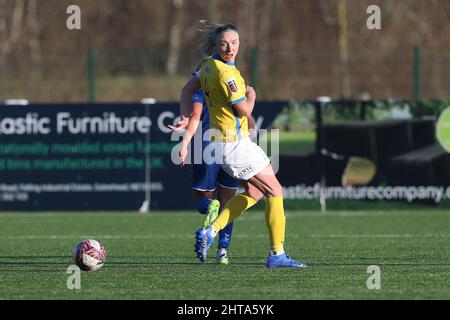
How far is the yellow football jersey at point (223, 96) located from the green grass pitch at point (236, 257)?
112 centimetres

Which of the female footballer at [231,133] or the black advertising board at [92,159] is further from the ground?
the female footballer at [231,133]

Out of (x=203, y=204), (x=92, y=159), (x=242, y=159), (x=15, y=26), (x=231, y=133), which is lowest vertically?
(x=92, y=159)

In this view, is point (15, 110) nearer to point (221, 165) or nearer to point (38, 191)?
point (38, 191)

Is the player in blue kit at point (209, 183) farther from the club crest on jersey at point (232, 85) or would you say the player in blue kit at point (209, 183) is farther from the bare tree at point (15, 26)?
the bare tree at point (15, 26)

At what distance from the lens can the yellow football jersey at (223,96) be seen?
30.2 ft

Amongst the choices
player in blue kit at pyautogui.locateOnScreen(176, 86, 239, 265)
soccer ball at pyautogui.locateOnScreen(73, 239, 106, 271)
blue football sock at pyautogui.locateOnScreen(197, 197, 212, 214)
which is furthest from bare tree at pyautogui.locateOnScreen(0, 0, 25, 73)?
soccer ball at pyautogui.locateOnScreen(73, 239, 106, 271)

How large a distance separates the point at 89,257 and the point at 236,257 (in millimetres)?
1772

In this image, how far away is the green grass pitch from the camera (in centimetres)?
798

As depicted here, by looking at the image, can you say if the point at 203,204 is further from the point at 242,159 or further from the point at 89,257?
the point at 89,257

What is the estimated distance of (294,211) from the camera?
1783cm

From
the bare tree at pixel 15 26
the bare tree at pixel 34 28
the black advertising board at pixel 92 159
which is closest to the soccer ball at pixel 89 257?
the black advertising board at pixel 92 159

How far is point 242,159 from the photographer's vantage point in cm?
930

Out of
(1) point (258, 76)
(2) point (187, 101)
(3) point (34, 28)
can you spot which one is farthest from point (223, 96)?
(3) point (34, 28)
